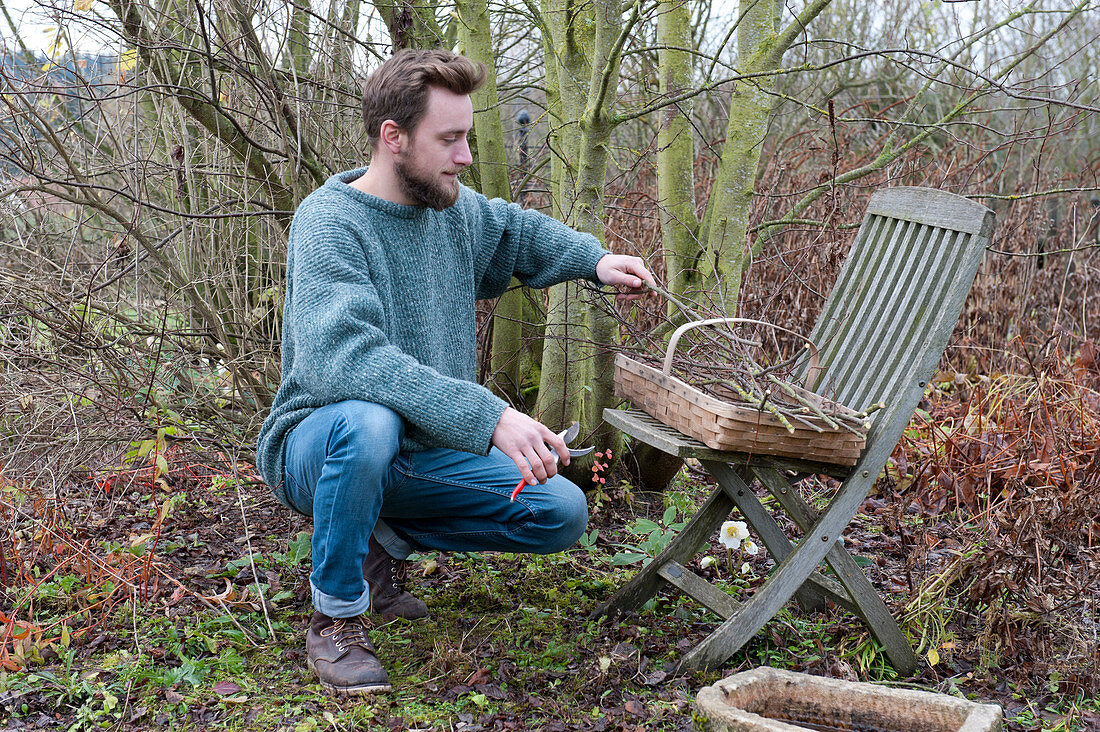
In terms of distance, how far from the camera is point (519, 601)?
320 cm

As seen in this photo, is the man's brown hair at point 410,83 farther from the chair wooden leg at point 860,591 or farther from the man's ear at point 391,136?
the chair wooden leg at point 860,591

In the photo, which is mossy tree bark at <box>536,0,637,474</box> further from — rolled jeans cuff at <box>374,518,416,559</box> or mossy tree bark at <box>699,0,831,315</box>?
rolled jeans cuff at <box>374,518,416,559</box>

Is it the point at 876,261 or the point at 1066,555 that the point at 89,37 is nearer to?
the point at 876,261

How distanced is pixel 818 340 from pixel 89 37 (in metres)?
2.87

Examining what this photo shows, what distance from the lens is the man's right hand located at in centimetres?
235

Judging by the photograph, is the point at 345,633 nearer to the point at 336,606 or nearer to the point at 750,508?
the point at 336,606

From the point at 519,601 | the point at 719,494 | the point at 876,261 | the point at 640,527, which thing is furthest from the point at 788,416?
the point at 519,601

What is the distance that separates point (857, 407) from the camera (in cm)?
275

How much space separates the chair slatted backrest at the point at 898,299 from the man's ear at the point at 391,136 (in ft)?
4.73

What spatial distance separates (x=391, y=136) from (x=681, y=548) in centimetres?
155

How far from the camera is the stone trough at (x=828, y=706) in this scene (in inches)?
86.0

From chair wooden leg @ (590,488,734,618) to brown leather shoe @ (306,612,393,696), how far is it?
2.81ft

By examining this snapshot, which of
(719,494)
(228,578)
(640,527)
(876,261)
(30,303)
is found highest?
(876,261)

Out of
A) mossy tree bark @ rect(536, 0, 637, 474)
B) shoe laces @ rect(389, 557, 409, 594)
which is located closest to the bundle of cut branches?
mossy tree bark @ rect(536, 0, 637, 474)
